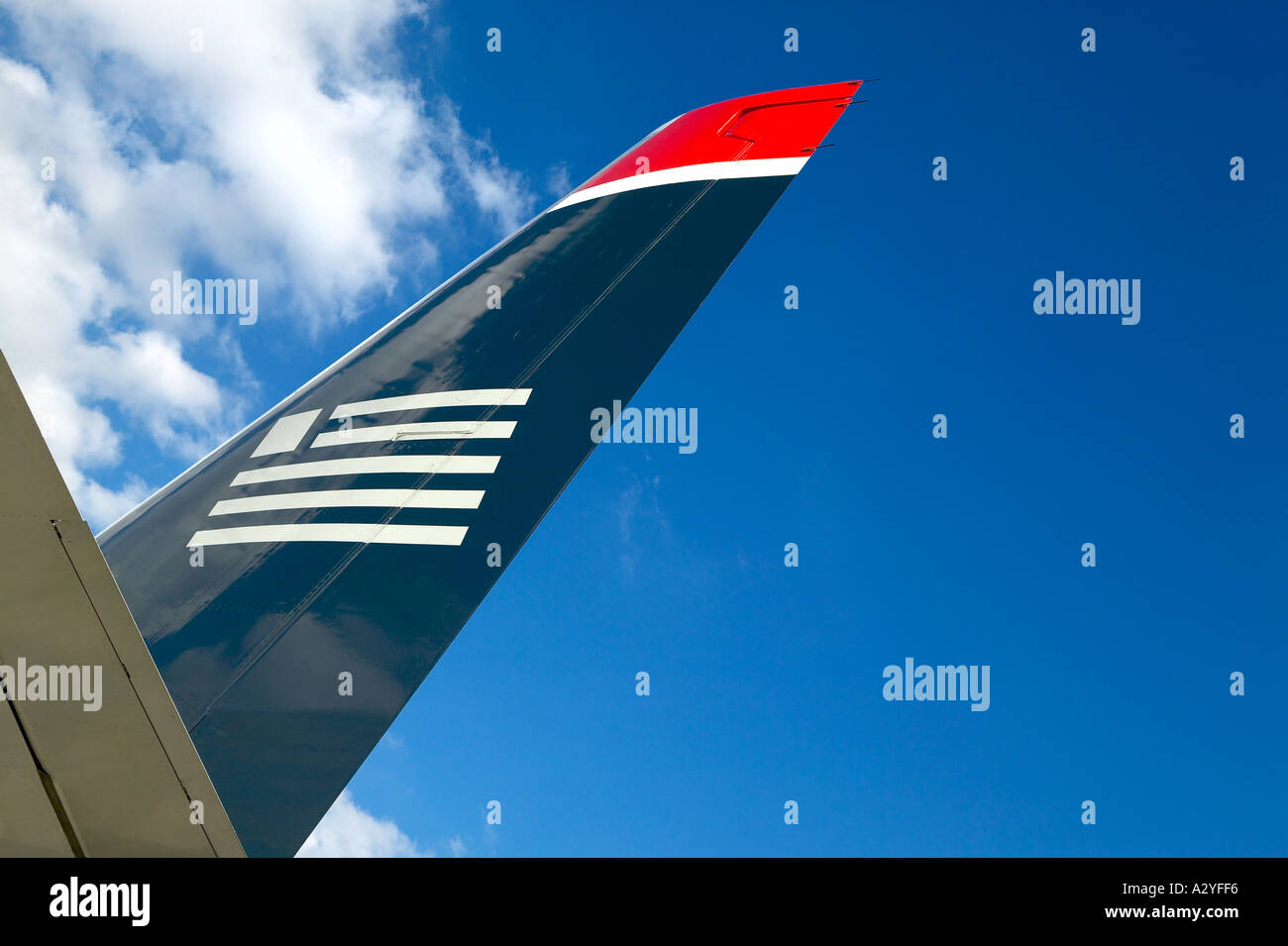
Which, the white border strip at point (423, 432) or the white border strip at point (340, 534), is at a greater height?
the white border strip at point (423, 432)

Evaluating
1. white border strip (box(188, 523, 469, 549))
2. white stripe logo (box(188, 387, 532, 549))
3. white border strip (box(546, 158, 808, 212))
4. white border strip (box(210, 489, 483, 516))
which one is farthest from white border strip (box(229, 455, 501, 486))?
white border strip (box(546, 158, 808, 212))

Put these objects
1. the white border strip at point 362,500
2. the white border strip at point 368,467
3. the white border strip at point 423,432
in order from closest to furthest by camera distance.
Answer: the white border strip at point 362,500, the white border strip at point 368,467, the white border strip at point 423,432

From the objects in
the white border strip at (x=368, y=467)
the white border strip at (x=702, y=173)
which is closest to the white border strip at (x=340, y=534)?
the white border strip at (x=368, y=467)

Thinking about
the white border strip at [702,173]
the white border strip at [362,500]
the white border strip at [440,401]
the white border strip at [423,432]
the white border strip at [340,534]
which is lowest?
the white border strip at [340,534]

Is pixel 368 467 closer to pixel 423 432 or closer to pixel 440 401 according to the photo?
pixel 423 432

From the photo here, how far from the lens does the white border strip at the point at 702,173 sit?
6.12m

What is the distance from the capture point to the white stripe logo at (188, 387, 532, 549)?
478cm

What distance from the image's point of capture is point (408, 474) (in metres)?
5.02

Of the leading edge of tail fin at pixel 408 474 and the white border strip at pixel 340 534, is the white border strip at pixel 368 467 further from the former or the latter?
the white border strip at pixel 340 534

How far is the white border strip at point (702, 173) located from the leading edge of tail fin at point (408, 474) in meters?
0.02

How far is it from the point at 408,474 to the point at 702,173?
11.0ft

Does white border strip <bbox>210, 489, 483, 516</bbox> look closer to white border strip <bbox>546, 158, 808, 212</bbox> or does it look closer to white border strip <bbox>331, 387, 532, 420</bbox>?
white border strip <bbox>331, 387, 532, 420</bbox>

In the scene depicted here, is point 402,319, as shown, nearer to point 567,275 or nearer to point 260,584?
point 567,275
